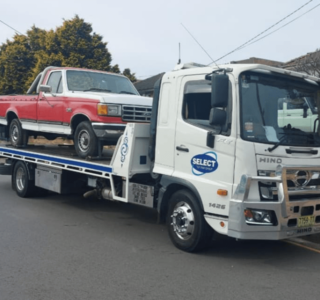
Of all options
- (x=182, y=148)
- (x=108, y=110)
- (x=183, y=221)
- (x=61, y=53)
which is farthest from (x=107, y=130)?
(x=61, y=53)

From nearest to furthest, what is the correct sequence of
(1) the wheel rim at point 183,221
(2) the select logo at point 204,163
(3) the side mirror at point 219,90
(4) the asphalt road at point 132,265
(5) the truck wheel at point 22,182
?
(4) the asphalt road at point 132,265
(3) the side mirror at point 219,90
(2) the select logo at point 204,163
(1) the wheel rim at point 183,221
(5) the truck wheel at point 22,182

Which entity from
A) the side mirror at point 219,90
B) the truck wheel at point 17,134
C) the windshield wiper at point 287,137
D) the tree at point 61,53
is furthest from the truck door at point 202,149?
the tree at point 61,53

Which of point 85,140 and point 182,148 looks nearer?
point 182,148

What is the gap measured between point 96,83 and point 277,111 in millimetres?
4671

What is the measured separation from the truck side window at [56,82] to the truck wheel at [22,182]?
198 cm

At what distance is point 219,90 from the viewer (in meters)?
5.64

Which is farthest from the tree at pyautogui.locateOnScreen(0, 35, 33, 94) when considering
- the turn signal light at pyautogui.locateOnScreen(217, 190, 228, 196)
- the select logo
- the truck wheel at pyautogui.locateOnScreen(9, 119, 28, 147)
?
the turn signal light at pyautogui.locateOnScreen(217, 190, 228, 196)

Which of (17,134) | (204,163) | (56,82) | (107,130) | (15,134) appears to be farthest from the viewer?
(15,134)

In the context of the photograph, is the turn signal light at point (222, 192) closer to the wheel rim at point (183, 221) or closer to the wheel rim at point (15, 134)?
the wheel rim at point (183, 221)

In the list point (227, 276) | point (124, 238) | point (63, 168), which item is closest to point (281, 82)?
point (227, 276)

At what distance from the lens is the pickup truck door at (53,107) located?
366 inches

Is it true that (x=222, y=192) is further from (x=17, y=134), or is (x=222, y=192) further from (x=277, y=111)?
(x=17, y=134)

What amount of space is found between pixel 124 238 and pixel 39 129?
A: 4.11 metres

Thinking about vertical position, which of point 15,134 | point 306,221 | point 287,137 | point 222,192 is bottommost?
point 306,221
